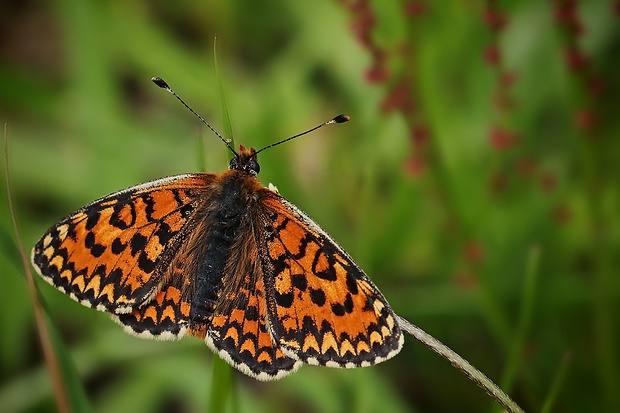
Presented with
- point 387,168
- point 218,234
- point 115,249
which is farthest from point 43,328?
point 387,168

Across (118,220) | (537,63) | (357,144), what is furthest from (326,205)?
(118,220)

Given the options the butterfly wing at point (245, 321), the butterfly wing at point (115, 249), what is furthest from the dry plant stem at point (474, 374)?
the butterfly wing at point (115, 249)

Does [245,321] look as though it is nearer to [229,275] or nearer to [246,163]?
[229,275]

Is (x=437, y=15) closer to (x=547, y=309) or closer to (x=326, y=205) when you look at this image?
(x=326, y=205)

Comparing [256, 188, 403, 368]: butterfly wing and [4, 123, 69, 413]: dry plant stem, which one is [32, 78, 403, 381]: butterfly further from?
[4, 123, 69, 413]: dry plant stem

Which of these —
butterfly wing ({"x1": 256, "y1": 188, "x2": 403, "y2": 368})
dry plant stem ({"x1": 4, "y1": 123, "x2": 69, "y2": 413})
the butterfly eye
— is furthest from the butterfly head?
dry plant stem ({"x1": 4, "y1": 123, "x2": 69, "y2": 413})

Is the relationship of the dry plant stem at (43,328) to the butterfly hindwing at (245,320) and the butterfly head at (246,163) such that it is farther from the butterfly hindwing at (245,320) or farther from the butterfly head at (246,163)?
the butterfly head at (246,163)
